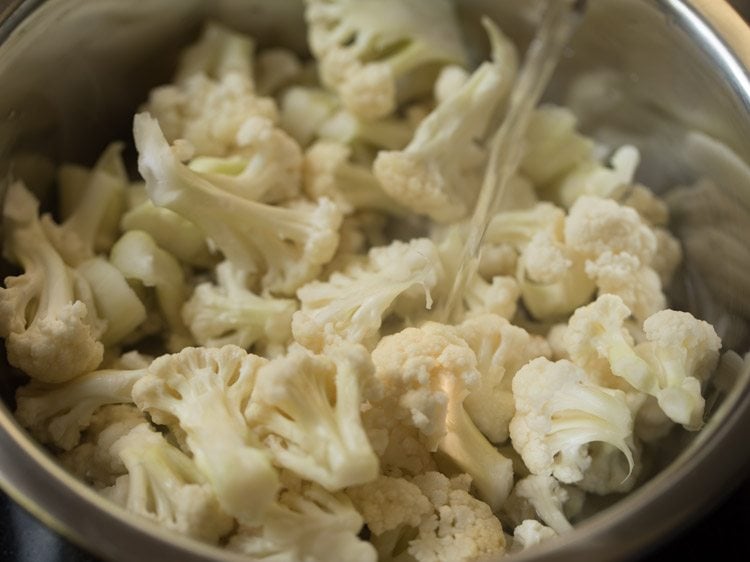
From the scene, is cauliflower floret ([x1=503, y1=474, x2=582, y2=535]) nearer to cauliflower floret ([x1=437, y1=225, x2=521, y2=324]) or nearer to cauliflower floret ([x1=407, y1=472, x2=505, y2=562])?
cauliflower floret ([x1=407, y1=472, x2=505, y2=562])

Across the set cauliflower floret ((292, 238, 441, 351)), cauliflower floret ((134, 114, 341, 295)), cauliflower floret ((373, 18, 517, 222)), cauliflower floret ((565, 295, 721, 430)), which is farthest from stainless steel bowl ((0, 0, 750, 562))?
cauliflower floret ((292, 238, 441, 351))

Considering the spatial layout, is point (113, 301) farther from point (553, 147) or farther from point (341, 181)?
point (553, 147)

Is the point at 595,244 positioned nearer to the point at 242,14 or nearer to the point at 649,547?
the point at 649,547

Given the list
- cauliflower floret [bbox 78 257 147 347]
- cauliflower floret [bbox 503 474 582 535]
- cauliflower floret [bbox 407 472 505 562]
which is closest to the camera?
cauliflower floret [bbox 407 472 505 562]

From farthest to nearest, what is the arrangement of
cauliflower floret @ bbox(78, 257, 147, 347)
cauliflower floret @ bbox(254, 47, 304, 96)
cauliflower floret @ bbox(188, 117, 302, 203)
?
cauliflower floret @ bbox(254, 47, 304, 96)
cauliflower floret @ bbox(188, 117, 302, 203)
cauliflower floret @ bbox(78, 257, 147, 347)

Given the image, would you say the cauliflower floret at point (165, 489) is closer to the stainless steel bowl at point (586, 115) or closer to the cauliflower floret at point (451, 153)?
the stainless steel bowl at point (586, 115)

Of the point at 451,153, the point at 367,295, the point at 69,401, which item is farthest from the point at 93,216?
the point at 451,153

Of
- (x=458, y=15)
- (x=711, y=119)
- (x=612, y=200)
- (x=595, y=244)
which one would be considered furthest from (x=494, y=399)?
(x=458, y=15)
